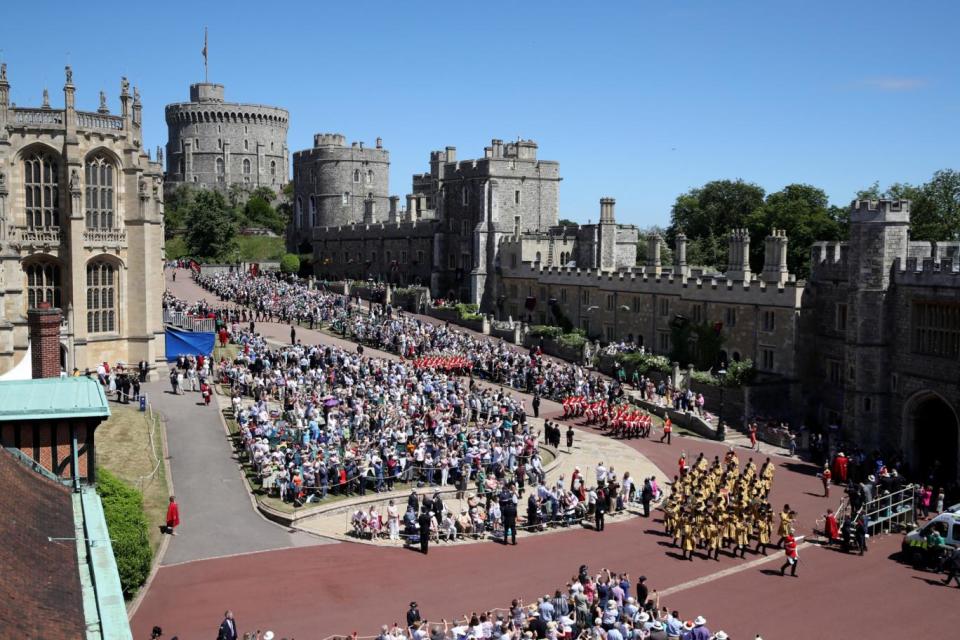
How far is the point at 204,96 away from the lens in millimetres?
123688

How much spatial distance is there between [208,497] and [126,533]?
260 inches

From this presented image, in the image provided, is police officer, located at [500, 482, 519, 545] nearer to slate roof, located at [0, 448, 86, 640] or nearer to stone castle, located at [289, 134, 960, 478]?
slate roof, located at [0, 448, 86, 640]

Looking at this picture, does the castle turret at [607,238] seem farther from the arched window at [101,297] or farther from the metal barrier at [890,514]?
the metal barrier at [890,514]

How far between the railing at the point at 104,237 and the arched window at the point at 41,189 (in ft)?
3.92

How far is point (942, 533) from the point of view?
77.5 ft

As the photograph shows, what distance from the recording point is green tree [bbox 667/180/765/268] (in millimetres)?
81912

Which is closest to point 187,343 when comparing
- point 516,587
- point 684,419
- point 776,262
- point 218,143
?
point 684,419

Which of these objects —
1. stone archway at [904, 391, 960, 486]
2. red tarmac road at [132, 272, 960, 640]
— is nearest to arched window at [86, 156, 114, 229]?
red tarmac road at [132, 272, 960, 640]

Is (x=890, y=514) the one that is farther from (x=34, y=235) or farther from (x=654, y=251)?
(x=34, y=235)

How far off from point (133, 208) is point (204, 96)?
92.3 metres

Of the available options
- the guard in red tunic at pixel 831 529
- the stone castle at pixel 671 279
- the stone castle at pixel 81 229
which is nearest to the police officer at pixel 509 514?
the guard in red tunic at pixel 831 529

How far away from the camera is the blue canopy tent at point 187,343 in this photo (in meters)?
39.3

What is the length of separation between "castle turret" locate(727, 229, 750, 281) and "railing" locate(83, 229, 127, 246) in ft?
92.5

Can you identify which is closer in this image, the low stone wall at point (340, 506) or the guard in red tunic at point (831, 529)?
the low stone wall at point (340, 506)
